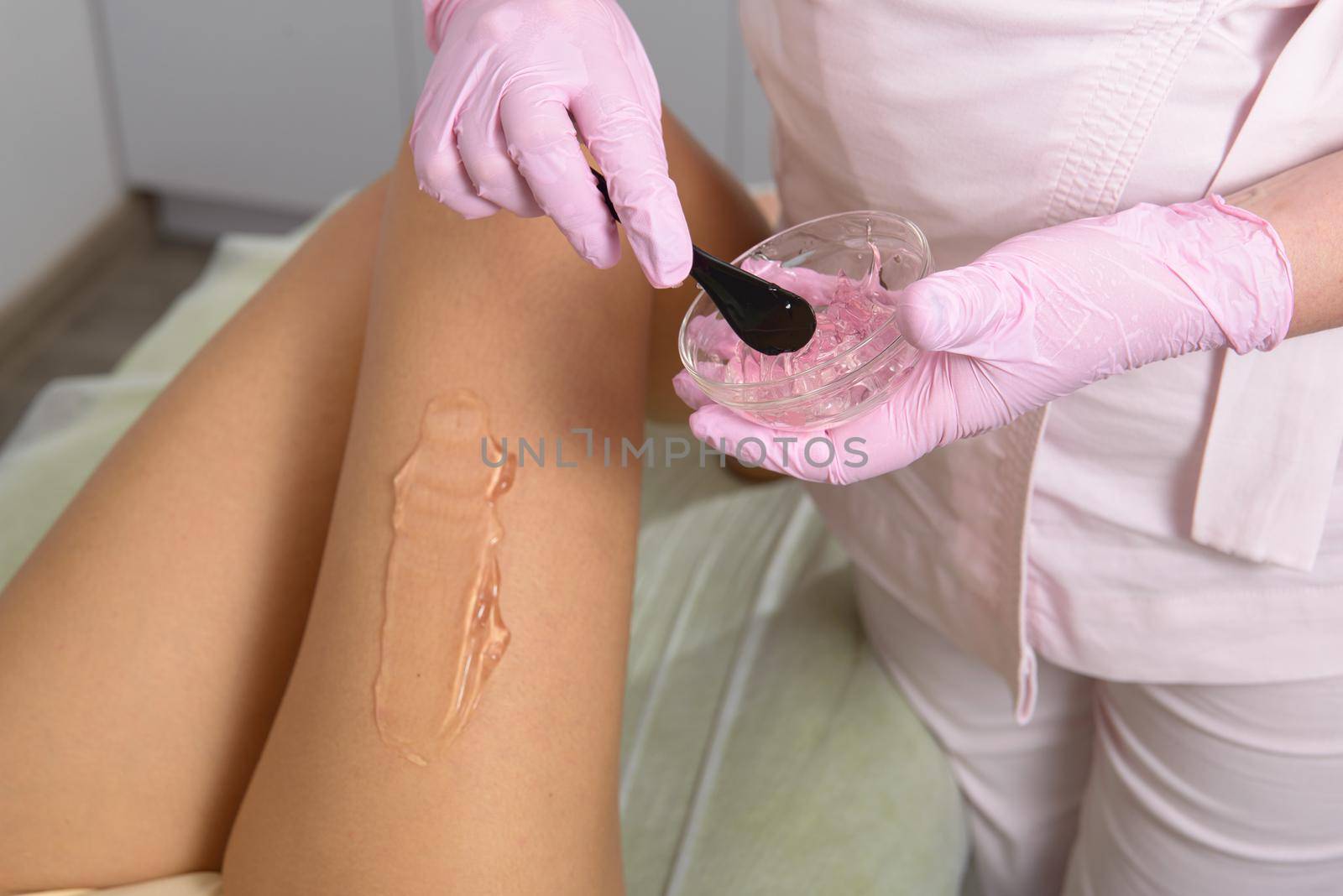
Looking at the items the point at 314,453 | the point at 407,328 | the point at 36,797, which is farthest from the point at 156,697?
the point at 407,328

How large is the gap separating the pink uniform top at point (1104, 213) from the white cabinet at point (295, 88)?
1867 mm

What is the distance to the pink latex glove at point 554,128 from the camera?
743mm

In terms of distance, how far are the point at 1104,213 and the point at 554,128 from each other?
36 cm

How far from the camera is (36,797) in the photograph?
0.91 meters

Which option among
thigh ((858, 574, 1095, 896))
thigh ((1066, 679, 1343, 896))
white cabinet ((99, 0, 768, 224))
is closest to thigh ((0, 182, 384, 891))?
thigh ((858, 574, 1095, 896))

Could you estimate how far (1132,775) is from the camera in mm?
958

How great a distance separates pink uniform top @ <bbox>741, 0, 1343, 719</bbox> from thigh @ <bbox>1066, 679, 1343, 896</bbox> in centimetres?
4

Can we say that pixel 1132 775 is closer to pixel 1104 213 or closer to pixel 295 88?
pixel 1104 213

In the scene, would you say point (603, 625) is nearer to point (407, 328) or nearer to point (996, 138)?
point (407, 328)

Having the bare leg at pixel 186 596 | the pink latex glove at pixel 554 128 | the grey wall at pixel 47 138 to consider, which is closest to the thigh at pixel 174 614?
the bare leg at pixel 186 596

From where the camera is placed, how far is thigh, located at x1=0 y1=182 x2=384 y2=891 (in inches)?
36.4

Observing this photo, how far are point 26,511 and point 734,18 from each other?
1881mm

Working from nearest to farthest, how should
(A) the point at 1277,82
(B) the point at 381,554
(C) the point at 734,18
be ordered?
(A) the point at 1277,82 < (B) the point at 381,554 < (C) the point at 734,18

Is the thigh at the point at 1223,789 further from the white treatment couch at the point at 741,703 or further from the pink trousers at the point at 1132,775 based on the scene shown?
the white treatment couch at the point at 741,703
